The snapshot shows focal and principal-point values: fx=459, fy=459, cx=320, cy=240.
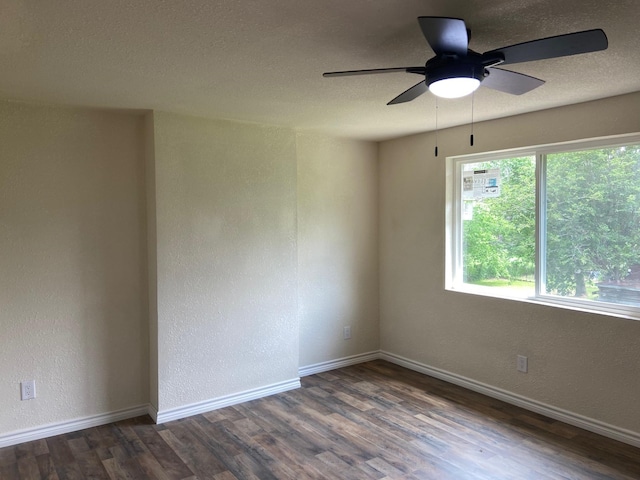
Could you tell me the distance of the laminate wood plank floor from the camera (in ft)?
8.73

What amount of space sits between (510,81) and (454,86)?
37cm

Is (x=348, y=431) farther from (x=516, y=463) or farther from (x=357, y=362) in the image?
(x=357, y=362)

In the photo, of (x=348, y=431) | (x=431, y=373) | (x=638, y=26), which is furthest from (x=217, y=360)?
(x=638, y=26)

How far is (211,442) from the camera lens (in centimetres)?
303

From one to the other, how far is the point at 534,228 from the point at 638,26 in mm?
1865

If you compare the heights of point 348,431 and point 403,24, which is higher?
point 403,24

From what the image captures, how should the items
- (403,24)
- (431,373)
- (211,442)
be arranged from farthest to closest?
(431,373)
(211,442)
(403,24)

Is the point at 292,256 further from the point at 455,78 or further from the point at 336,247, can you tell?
the point at 455,78

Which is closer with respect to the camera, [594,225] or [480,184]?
[594,225]

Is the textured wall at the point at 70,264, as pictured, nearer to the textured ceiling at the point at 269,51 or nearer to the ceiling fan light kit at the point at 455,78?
the textured ceiling at the point at 269,51

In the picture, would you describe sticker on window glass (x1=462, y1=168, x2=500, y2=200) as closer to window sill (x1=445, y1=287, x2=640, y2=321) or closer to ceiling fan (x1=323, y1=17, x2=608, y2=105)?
window sill (x1=445, y1=287, x2=640, y2=321)

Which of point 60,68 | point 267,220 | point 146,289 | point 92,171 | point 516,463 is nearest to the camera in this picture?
point 60,68

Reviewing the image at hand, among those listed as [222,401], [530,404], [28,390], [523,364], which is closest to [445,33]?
[523,364]

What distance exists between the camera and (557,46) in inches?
64.6
